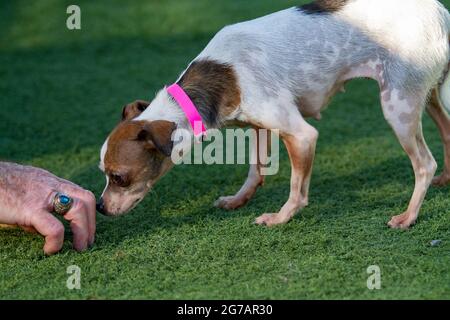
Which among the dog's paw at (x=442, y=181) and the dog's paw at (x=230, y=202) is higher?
the dog's paw at (x=442, y=181)

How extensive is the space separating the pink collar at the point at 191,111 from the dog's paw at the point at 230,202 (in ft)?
2.26

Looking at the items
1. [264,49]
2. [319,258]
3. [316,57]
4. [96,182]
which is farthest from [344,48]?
[96,182]

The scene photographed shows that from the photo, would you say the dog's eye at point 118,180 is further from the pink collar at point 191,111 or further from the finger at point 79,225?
the pink collar at point 191,111

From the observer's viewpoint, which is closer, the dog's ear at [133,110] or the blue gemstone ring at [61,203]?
the blue gemstone ring at [61,203]

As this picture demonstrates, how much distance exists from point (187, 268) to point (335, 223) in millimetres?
1000

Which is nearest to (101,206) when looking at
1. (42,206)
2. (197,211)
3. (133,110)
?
(42,206)

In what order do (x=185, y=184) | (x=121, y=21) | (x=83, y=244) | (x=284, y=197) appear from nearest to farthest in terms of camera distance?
(x=83, y=244), (x=284, y=197), (x=185, y=184), (x=121, y=21)

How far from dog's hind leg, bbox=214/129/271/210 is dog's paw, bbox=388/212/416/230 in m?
Result: 0.98

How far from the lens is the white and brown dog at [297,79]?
4.27 meters

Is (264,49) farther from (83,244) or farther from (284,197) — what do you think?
(83,244)

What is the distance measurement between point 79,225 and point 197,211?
2.97ft

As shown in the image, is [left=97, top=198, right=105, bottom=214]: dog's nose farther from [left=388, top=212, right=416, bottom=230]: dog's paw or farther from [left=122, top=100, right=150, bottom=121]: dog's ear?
[left=388, top=212, right=416, bottom=230]: dog's paw

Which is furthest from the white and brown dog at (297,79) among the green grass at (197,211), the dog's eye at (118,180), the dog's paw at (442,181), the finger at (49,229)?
the dog's paw at (442,181)

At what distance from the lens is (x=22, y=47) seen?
28.8 ft
